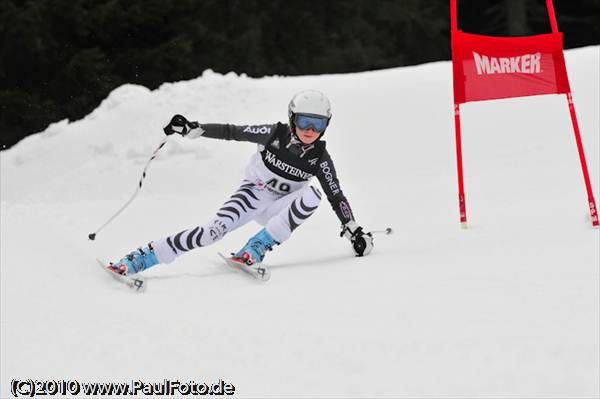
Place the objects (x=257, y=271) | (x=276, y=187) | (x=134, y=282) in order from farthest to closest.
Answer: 1. (x=276, y=187)
2. (x=257, y=271)
3. (x=134, y=282)

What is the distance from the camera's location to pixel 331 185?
5.97m

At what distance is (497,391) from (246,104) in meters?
8.45

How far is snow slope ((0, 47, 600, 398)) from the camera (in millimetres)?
3660

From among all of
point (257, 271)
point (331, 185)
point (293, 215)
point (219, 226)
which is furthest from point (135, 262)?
point (331, 185)

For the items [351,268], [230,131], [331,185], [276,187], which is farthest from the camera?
[331,185]

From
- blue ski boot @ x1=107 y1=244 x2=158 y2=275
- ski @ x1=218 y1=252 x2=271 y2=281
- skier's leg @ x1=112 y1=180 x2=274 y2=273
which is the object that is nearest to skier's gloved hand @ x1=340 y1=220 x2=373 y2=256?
skier's leg @ x1=112 y1=180 x2=274 y2=273

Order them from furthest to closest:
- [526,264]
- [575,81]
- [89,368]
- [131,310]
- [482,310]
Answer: [575,81] < [526,264] < [131,310] < [482,310] < [89,368]

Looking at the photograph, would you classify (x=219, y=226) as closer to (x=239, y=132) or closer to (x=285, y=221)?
(x=285, y=221)

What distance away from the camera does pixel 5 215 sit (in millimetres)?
8133

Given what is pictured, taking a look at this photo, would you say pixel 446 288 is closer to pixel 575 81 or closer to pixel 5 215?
pixel 5 215

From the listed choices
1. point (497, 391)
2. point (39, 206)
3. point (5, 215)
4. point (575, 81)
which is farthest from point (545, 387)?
point (575, 81)

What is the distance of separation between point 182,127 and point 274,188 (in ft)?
2.58

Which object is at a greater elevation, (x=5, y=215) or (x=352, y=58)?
(x=352, y=58)

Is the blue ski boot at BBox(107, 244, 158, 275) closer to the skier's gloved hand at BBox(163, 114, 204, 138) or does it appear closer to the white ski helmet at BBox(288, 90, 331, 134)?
the skier's gloved hand at BBox(163, 114, 204, 138)
